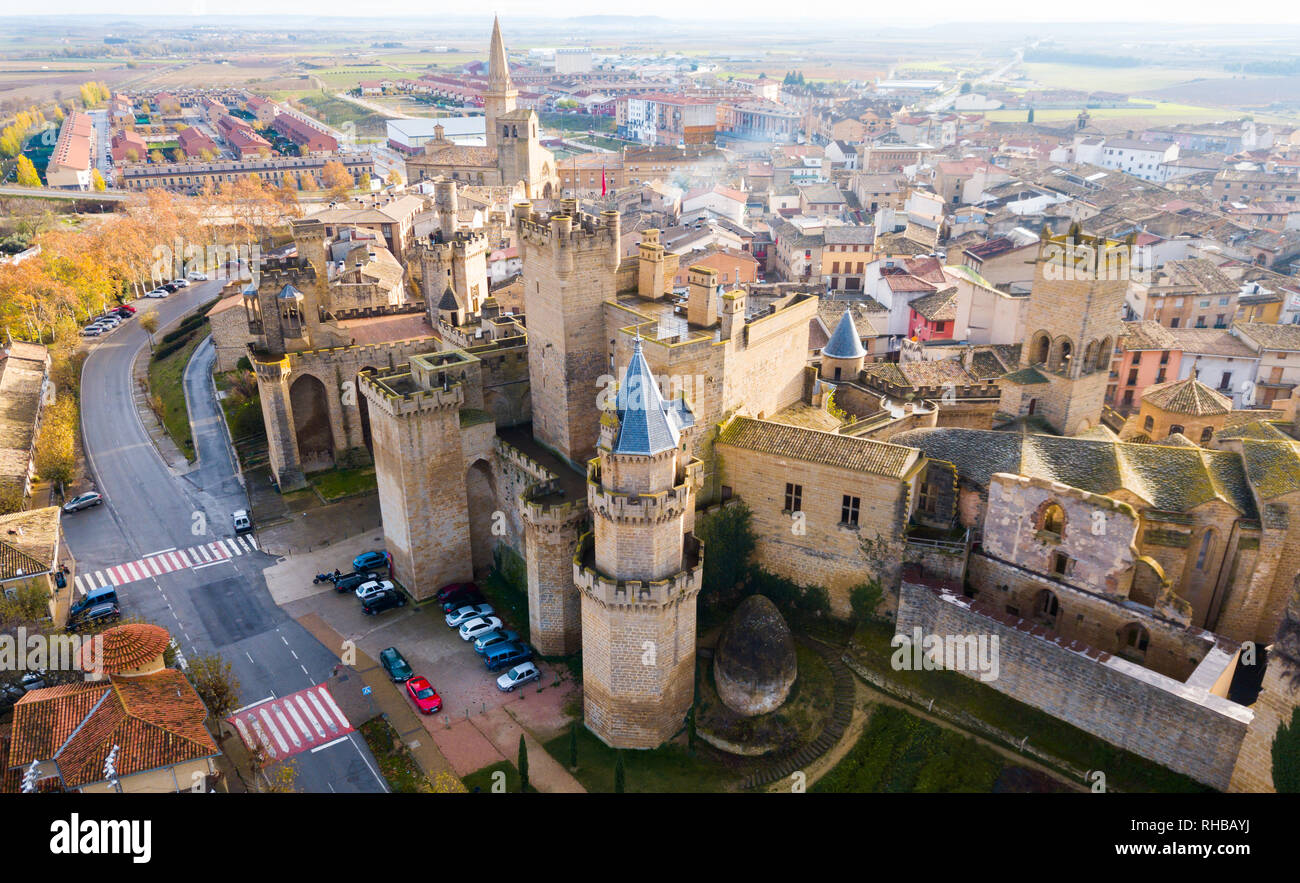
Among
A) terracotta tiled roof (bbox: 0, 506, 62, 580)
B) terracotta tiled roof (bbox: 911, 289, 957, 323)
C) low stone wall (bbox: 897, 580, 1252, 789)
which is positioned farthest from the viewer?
terracotta tiled roof (bbox: 911, 289, 957, 323)

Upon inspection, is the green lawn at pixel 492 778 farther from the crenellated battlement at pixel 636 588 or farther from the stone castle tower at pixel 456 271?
the stone castle tower at pixel 456 271

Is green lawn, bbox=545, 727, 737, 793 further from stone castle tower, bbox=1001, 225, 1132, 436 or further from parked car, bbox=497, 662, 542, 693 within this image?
stone castle tower, bbox=1001, 225, 1132, 436

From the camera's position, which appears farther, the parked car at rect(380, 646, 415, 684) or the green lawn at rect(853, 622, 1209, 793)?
the parked car at rect(380, 646, 415, 684)

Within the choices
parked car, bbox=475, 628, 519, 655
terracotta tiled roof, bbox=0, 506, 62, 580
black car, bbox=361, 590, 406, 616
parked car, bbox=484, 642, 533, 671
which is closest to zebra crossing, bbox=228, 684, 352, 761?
black car, bbox=361, 590, 406, 616

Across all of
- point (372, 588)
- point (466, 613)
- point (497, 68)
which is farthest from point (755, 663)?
point (497, 68)
